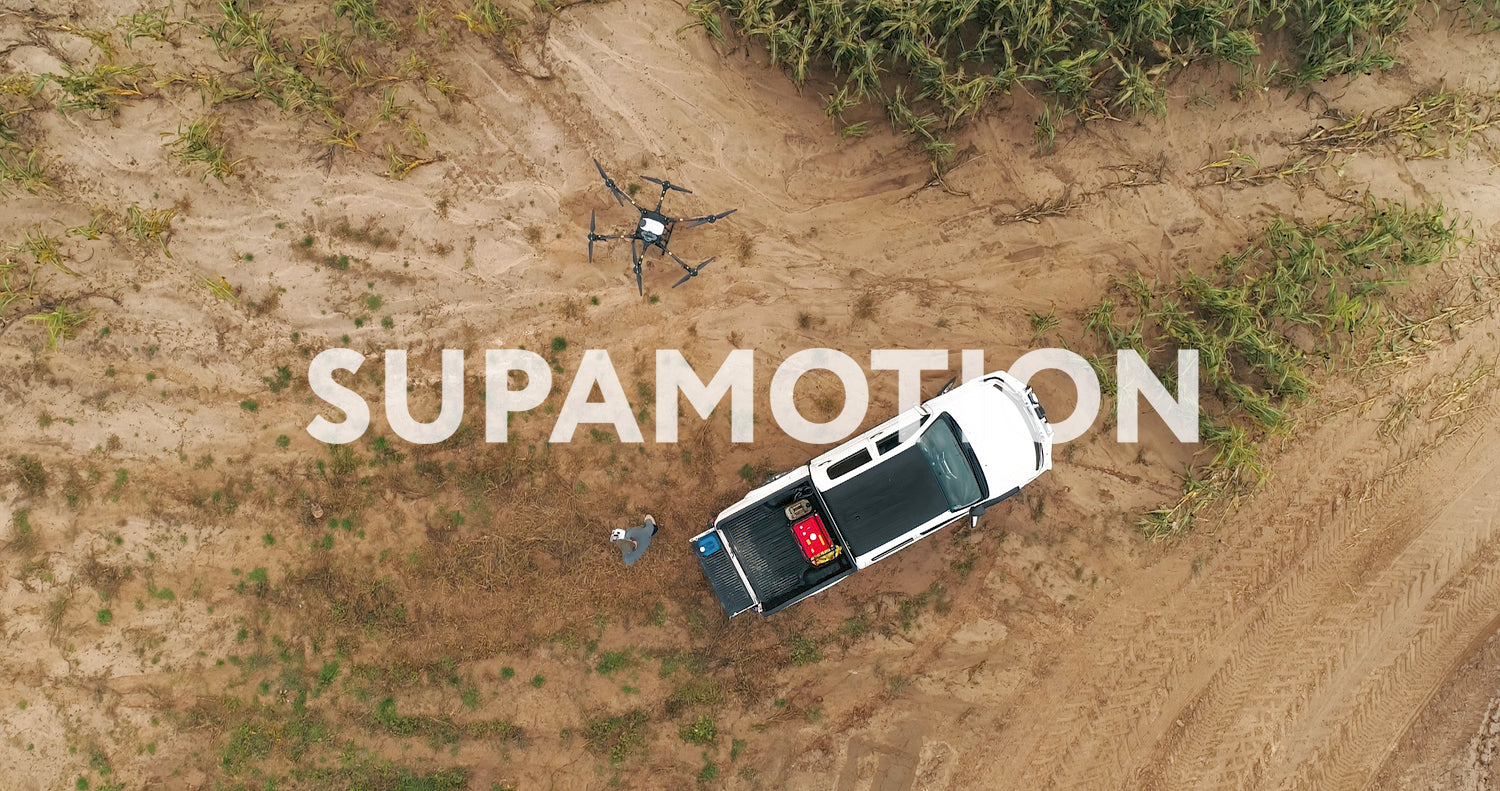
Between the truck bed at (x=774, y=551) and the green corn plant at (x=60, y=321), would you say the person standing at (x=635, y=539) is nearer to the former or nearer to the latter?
the truck bed at (x=774, y=551)

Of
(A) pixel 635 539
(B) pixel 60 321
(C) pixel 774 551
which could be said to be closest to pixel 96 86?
(B) pixel 60 321

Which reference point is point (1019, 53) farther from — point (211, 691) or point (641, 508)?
point (211, 691)

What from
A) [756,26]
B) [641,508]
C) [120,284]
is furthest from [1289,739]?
[120,284]

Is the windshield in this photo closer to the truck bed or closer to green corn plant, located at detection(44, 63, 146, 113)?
the truck bed

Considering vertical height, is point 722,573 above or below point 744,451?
below

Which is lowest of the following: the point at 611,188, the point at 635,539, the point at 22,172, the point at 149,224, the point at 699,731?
the point at 699,731

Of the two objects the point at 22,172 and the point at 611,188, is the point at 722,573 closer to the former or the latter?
the point at 611,188
